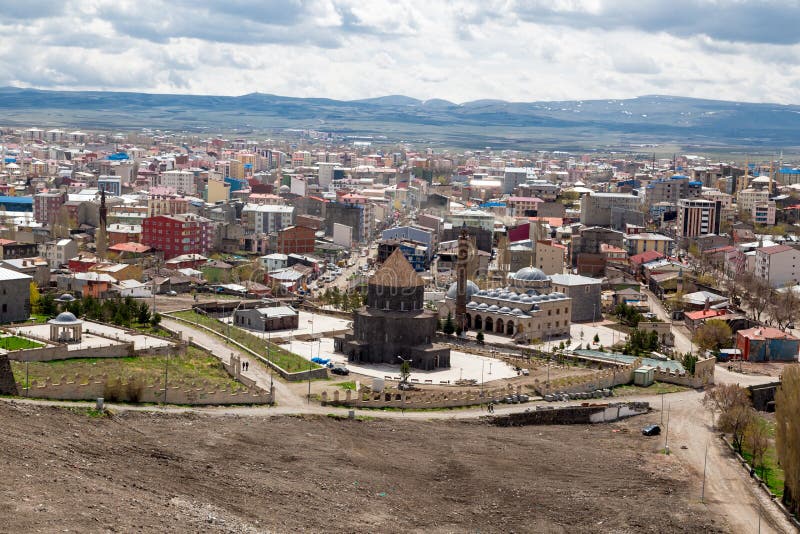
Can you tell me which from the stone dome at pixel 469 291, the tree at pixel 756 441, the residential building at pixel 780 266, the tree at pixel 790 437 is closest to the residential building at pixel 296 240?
the stone dome at pixel 469 291

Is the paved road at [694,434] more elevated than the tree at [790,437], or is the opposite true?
the tree at [790,437]

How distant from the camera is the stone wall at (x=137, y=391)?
3123 cm

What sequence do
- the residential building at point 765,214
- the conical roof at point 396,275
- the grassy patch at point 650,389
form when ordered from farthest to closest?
the residential building at point 765,214 → the conical roof at point 396,275 → the grassy patch at point 650,389

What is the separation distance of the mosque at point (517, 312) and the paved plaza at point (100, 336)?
587 inches

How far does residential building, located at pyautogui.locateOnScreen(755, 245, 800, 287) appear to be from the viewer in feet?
232

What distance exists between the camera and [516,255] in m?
71.9

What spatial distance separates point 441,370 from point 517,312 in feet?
27.8

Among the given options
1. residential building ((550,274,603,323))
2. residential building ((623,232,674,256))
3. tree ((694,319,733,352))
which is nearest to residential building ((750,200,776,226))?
residential building ((623,232,674,256))

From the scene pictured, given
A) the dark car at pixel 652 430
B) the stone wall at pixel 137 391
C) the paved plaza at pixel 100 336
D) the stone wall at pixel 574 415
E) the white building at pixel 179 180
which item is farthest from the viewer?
the white building at pixel 179 180

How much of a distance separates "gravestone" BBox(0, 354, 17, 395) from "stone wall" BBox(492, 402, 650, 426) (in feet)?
43.4

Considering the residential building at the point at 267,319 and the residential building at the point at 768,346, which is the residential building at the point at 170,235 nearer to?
the residential building at the point at 267,319

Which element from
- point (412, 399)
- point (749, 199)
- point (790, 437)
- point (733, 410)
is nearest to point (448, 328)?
point (412, 399)

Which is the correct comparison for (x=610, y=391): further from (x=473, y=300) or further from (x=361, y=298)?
(x=361, y=298)

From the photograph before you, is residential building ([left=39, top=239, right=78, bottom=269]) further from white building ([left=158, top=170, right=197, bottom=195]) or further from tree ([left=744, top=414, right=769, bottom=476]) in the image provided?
white building ([left=158, top=170, right=197, bottom=195])
